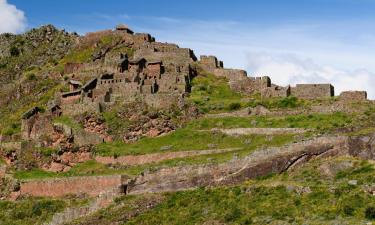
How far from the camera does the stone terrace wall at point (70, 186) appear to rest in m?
51.4

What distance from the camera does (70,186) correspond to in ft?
177

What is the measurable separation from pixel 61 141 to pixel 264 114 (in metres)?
15.9

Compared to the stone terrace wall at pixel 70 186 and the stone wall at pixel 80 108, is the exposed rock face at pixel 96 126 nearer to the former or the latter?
the stone wall at pixel 80 108

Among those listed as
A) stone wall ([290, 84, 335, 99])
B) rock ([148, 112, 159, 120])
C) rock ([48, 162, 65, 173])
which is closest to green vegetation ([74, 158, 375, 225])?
rock ([48, 162, 65, 173])

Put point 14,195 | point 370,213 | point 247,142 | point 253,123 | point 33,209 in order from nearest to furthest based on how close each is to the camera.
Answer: point 370,213
point 247,142
point 33,209
point 253,123
point 14,195

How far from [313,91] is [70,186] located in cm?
2031

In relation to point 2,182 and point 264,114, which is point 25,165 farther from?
point 264,114

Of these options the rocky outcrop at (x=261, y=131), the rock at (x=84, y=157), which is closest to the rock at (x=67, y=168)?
the rock at (x=84, y=157)

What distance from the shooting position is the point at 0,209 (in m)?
54.4

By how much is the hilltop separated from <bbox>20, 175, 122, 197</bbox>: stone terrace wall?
0.08 metres

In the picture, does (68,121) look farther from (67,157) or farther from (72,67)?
(72,67)

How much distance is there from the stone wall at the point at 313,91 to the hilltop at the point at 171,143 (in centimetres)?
8

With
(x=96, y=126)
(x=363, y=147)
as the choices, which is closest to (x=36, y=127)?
(x=96, y=126)

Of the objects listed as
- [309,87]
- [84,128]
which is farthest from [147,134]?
[309,87]
